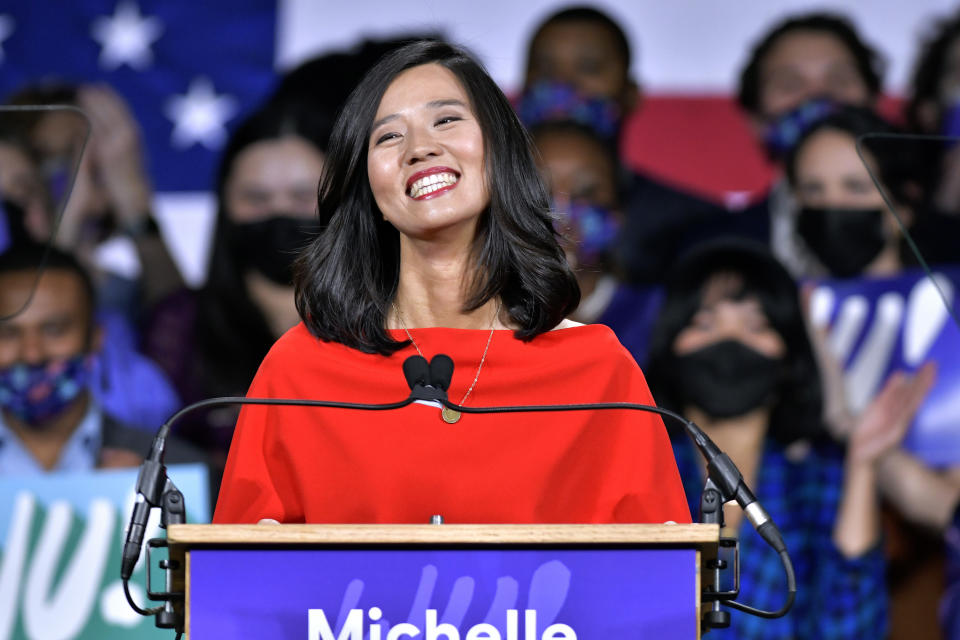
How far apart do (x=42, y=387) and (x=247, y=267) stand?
0.78 m

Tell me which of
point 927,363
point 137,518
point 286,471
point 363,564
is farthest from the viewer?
point 927,363

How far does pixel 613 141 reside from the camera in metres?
4.76

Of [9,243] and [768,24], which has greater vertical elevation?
[768,24]

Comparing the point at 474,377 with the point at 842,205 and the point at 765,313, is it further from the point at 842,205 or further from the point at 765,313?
the point at 842,205

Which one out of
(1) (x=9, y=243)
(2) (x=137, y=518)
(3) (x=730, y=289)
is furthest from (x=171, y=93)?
(2) (x=137, y=518)

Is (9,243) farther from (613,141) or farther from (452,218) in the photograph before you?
(452,218)

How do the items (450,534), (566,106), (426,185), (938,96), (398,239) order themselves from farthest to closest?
(566,106), (938,96), (398,239), (426,185), (450,534)

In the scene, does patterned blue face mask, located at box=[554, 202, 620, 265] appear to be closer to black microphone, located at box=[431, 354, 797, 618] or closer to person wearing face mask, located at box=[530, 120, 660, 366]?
person wearing face mask, located at box=[530, 120, 660, 366]

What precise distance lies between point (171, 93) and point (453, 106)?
9.28 feet

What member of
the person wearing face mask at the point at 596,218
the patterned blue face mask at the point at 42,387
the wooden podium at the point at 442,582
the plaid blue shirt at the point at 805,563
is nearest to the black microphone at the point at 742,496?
the wooden podium at the point at 442,582

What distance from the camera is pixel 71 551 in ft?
14.0

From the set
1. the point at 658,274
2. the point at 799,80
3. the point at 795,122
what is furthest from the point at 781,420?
the point at 799,80

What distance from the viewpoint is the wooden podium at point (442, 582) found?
152 cm

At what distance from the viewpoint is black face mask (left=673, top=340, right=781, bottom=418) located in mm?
4301
